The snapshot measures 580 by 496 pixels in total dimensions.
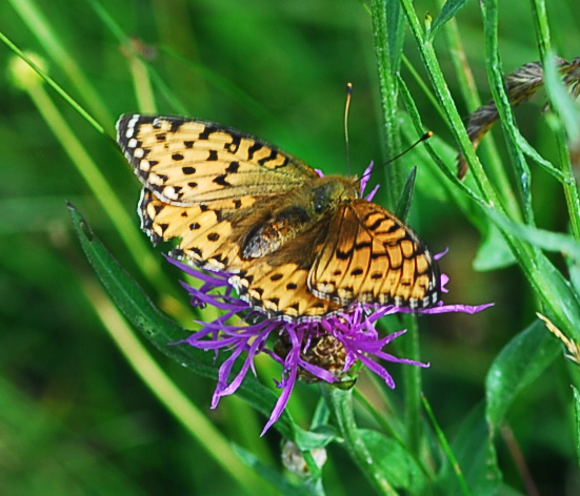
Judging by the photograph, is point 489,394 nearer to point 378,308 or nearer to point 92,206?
point 378,308

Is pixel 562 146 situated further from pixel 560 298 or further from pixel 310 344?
pixel 310 344

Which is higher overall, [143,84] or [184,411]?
[143,84]

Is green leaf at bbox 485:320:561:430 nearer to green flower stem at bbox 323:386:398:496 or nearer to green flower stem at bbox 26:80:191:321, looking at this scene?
green flower stem at bbox 323:386:398:496

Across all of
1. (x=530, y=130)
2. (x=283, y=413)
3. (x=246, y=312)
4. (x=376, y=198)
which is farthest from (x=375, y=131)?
(x=283, y=413)

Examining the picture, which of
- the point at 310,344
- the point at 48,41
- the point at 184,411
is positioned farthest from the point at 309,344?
the point at 48,41

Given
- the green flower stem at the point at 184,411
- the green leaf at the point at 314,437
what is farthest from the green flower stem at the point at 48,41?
the green leaf at the point at 314,437

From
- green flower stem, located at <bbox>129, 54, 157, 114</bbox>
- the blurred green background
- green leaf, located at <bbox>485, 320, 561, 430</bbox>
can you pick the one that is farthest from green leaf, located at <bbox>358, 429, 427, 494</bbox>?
green flower stem, located at <bbox>129, 54, 157, 114</bbox>

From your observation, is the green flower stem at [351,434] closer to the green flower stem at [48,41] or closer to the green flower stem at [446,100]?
the green flower stem at [446,100]
